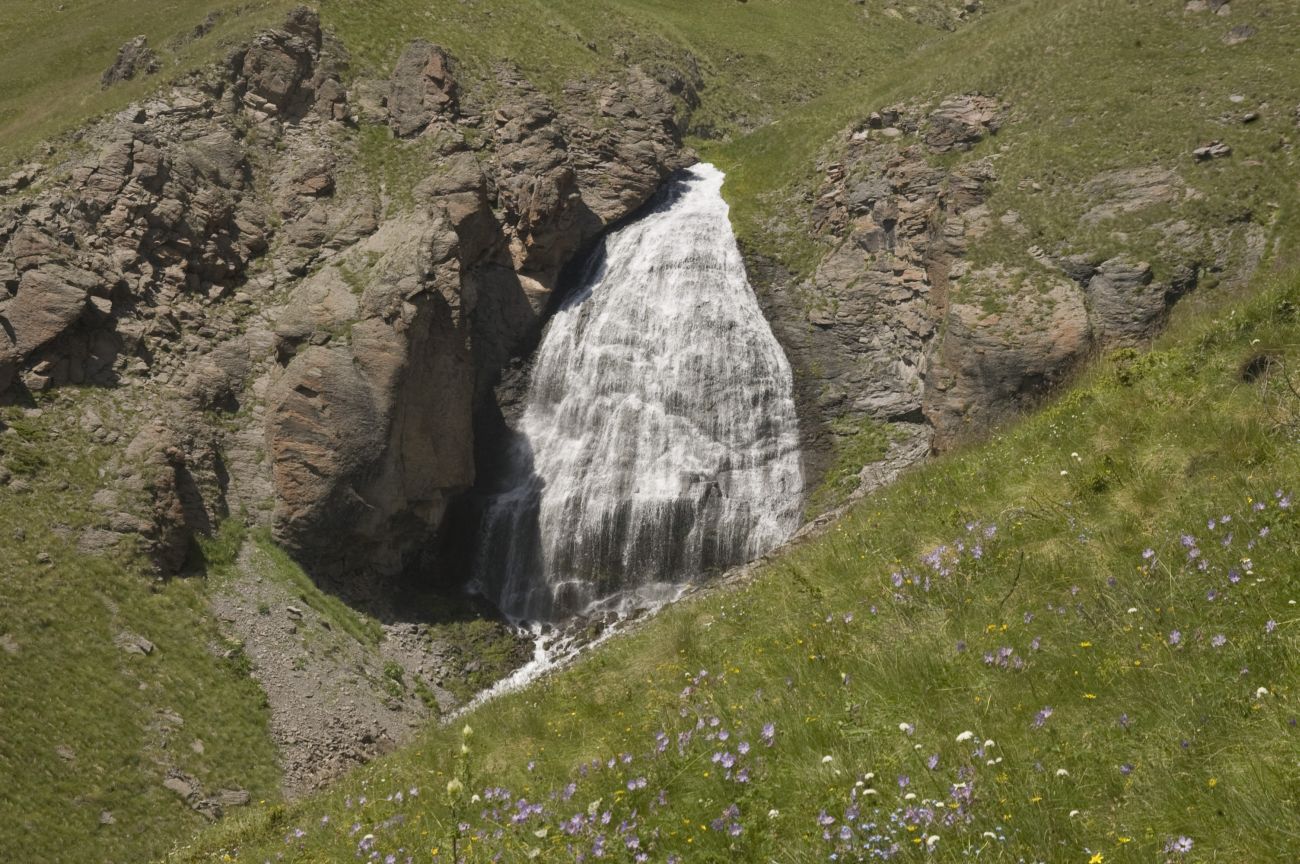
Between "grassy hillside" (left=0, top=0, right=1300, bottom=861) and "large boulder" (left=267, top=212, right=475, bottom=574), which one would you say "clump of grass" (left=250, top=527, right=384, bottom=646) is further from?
"grassy hillside" (left=0, top=0, right=1300, bottom=861)

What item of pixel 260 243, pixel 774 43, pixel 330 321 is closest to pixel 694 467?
pixel 330 321

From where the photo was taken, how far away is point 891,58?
7906cm

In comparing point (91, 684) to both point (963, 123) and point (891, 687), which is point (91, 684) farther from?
point (963, 123)

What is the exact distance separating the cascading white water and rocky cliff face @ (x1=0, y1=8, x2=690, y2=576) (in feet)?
9.16

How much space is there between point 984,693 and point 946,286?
3067 centimetres

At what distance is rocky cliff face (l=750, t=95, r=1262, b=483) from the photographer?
28891mm

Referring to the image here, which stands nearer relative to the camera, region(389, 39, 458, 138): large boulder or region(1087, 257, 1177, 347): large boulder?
region(1087, 257, 1177, 347): large boulder

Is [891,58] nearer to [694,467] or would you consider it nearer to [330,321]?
[694,467]

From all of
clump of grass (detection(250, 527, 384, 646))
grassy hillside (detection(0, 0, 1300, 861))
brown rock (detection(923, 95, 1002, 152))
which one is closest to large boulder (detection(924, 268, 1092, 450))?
brown rock (detection(923, 95, 1002, 152))

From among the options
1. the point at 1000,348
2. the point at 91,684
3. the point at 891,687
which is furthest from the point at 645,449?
the point at 891,687

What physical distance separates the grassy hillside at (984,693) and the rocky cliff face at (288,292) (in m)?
20.1

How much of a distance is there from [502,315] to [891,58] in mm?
59607

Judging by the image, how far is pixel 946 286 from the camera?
33438 mm

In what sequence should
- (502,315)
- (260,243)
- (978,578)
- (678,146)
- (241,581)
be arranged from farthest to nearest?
(678,146) → (502,315) → (260,243) → (241,581) → (978,578)
